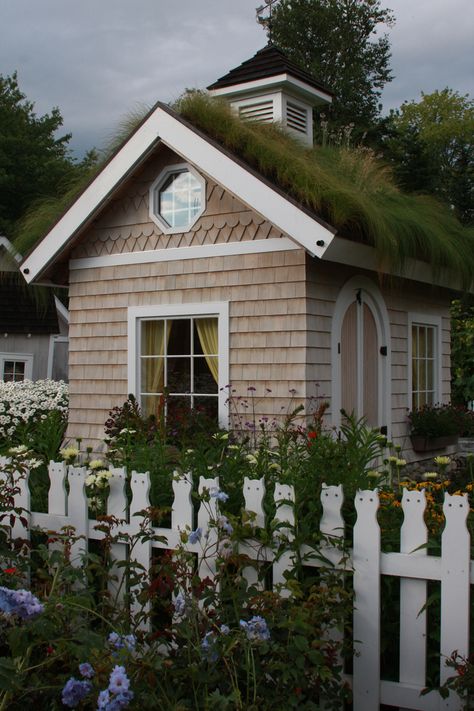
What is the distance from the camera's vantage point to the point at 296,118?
10781 millimetres

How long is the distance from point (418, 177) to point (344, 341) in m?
20.8

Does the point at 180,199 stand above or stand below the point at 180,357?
above

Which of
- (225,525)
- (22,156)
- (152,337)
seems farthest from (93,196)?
(22,156)

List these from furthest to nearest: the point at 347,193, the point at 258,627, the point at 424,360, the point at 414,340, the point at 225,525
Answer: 1. the point at 424,360
2. the point at 414,340
3. the point at 347,193
4. the point at 225,525
5. the point at 258,627

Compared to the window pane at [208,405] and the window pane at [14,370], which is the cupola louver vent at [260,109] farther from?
the window pane at [14,370]

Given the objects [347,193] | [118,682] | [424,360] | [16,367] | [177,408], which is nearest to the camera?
[118,682]

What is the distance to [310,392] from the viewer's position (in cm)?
726

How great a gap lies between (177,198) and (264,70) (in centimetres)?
317

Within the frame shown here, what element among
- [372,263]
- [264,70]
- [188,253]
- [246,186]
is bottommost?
[372,263]

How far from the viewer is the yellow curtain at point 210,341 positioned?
312 inches

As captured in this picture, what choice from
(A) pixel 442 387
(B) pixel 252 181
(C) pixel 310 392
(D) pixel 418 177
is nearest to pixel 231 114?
(B) pixel 252 181

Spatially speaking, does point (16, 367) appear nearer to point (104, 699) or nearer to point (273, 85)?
point (273, 85)

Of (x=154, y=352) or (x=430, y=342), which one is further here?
(x=430, y=342)

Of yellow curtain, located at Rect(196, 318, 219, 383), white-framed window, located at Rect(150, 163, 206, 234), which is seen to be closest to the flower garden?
yellow curtain, located at Rect(196, 318, 219, 383)
